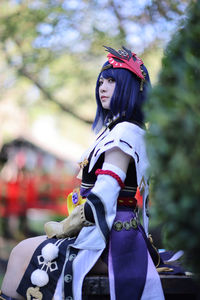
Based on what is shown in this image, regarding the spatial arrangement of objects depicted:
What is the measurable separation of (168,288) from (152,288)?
15cm

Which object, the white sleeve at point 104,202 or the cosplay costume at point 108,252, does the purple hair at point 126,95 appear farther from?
the white sleeve at point 104,202

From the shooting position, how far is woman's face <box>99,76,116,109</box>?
9.27 ft

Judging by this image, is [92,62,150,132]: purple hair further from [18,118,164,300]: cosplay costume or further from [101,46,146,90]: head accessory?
[18,118,164,300]: cosplay costume

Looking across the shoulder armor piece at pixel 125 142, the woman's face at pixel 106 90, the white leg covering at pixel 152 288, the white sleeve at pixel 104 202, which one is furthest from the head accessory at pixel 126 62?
the white leg covering at pixel 152 288

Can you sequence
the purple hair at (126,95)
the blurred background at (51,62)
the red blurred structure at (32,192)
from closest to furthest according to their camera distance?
the purple hair at (126,95), the blurred background at (51,62), the red blurred structure at (32,192)

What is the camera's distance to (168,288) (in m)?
2.52

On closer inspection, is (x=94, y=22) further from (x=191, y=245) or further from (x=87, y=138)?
(x=87, y=138)

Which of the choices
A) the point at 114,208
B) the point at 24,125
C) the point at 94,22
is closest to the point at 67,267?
the point at 114,208

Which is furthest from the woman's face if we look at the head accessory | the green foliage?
the green foliage

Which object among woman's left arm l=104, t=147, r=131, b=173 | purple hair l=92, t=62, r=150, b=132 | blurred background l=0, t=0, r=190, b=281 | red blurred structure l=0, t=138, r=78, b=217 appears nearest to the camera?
woman's left arm l=104, t=147, r=131, b=173

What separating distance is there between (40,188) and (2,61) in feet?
13.1

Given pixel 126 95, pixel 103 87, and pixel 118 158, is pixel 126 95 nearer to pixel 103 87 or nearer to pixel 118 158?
pixel 103 87

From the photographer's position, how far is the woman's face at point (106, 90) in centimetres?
282

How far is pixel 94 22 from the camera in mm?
8086
